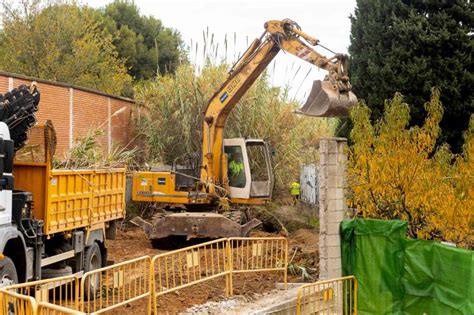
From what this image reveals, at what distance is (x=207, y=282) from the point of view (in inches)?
524

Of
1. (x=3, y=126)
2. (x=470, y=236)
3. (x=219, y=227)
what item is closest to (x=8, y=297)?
(x=3, y=126)

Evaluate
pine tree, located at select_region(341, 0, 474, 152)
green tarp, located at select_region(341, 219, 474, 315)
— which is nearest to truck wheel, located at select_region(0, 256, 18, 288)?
green tarp, located at select_region(341, 219, 474, 315)

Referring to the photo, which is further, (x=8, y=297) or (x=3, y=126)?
(x=3, y=126)

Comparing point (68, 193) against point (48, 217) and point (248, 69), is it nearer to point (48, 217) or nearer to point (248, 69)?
point (48, 217)

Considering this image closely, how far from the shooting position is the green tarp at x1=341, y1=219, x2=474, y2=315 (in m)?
10.5

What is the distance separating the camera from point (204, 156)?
747 inches

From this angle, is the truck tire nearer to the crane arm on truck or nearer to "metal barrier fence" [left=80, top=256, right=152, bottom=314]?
"metal barrier fence" [left=80, top=256, right=152, bottom=314]

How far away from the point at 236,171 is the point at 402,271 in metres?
8.05

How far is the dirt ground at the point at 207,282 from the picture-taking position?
445 inches

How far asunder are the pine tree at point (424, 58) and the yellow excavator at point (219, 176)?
471cm

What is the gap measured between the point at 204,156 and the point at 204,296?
7183 millimetres

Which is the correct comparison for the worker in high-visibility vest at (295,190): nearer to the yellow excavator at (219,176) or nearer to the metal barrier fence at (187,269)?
the yellow excavator at (219,176)

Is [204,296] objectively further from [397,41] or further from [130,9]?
[130,9]

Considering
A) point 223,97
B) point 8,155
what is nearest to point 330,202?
point 8,155
